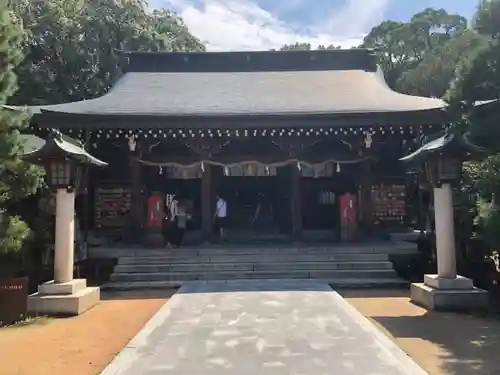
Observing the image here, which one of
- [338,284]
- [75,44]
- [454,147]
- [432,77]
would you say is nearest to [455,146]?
[454,147]

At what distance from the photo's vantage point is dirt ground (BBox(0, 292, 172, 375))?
591cm

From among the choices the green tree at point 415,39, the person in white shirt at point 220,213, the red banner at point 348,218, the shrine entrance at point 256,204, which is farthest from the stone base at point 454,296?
the green tree at point 415,39

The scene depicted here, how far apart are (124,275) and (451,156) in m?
8.07

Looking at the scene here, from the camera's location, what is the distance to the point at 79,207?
15.2m

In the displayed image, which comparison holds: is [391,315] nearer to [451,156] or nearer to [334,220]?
[451,156]

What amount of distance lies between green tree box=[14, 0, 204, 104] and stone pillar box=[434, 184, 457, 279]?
21539 mm

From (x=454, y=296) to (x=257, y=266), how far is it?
17.6 ft

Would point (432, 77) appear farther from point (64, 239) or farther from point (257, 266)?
point (64, 239)

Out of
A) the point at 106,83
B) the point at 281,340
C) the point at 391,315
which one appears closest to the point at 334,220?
the point at 391,315

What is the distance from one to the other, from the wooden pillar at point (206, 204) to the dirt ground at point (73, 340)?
5150mm

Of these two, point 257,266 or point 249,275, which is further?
point 257,266

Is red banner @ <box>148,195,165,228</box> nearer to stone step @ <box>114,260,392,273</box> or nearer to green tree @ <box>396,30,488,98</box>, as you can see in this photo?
stone step @ <box>114,260,392,273</box>

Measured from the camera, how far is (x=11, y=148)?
820cm

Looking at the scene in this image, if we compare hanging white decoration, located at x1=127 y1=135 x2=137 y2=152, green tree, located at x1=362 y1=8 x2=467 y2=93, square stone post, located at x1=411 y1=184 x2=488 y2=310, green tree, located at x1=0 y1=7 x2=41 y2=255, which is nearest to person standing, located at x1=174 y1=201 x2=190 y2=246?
hanging white decoration, located at x1=127 y1=135 x2=137 y2=152
